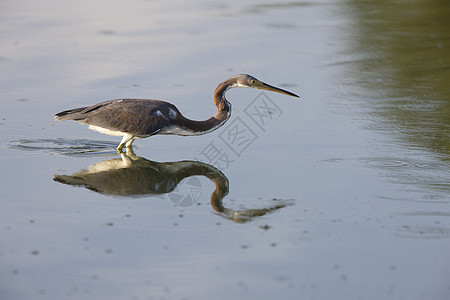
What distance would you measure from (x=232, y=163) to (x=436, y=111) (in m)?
3.08

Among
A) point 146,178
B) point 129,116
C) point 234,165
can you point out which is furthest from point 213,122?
point 146,178

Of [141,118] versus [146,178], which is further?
[141,118]

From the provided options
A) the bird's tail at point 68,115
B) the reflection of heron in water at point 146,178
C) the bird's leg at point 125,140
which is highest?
the bird's tail at point 68,115

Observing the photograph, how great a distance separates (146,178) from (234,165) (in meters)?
0.98

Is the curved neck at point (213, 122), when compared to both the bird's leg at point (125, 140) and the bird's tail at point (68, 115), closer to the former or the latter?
the bird's leg at point (125, 140)

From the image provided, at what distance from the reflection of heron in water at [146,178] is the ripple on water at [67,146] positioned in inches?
15.2

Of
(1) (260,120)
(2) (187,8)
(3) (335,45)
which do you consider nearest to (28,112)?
(1) (260,120)

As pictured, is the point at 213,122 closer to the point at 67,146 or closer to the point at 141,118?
the point at 141,118

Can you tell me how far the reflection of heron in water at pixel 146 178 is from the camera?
21.4 feet

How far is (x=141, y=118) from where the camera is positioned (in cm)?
802

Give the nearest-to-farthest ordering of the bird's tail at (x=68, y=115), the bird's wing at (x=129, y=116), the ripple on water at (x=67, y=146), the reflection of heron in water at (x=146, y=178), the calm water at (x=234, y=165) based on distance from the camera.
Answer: the calm water at (x=234, y=165), the reflection of heron in water at (x=146, y=178), the bird's wing at (x=129, y=116), the ripple on water at (x=67, y=146), the bird's tail at (x=68, y=115)

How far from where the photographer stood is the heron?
8031 mm

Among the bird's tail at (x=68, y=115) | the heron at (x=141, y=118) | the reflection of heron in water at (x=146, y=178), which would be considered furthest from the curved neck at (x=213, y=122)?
the bird's tail at (x=68, y=115)

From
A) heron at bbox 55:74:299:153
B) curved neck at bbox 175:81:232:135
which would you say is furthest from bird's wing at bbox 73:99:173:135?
curved neck at bbox 175:81:232:135
